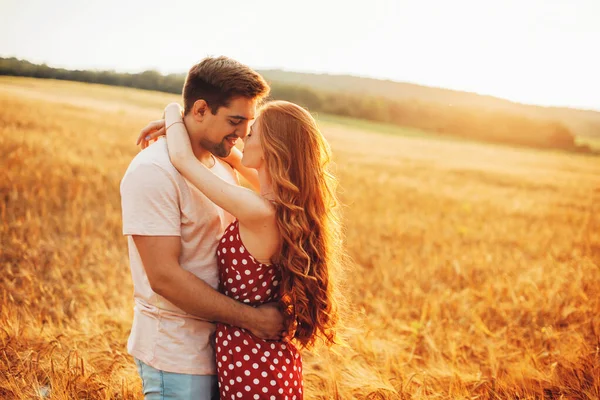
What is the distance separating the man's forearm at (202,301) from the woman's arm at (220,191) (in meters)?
0.36

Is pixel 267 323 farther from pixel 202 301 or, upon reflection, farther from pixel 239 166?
pixel 239 166

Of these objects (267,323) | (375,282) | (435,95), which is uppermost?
(435,95)

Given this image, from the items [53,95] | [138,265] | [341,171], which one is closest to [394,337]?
[138,265]

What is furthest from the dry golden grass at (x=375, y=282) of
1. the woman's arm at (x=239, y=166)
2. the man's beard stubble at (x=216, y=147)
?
the man's beard stubble at (x=216, y=147)

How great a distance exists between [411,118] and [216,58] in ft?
126

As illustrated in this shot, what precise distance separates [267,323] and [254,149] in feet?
2.77

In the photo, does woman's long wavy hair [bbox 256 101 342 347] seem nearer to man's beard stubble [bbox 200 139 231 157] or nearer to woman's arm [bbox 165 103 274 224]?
woman's arm [bbox 165 103 274 224]

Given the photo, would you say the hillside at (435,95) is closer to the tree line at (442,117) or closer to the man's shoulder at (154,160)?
the tree line at (442,117)

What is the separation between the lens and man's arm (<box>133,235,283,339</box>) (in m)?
2.19

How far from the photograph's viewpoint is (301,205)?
2346mm

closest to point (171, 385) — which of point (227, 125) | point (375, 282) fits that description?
point (227, 125)

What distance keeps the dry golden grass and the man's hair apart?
175cm

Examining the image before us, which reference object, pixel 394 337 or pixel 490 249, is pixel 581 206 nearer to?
pixel 490 249

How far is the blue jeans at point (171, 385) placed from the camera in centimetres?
231
